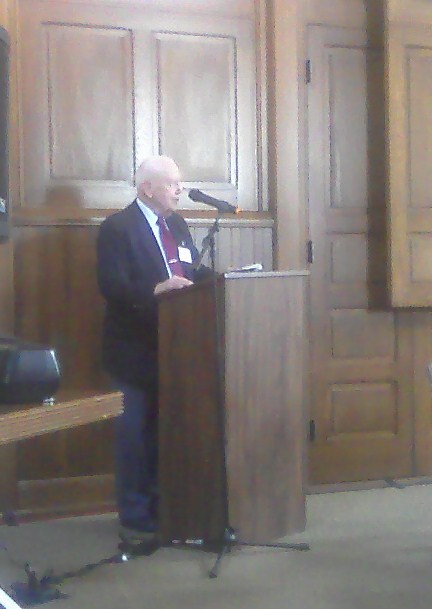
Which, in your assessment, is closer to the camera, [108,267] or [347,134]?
[108,267]

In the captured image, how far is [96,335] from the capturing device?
344 cm

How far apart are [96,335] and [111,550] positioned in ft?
3.25

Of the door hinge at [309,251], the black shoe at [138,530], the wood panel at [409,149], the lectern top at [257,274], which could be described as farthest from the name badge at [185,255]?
the wood panel at [409,149]

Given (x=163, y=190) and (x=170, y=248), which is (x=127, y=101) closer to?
(x=163, y=190)

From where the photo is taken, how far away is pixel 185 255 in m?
3.10

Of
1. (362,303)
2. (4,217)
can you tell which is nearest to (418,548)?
(362,303)

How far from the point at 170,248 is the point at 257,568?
4.09ft

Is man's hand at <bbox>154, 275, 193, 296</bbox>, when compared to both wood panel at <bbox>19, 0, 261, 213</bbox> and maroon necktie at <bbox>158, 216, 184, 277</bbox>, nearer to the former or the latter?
maroon necktie at <bbox>158, 216, 184, 277</bbox>

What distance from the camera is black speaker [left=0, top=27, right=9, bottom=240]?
76.5 inches

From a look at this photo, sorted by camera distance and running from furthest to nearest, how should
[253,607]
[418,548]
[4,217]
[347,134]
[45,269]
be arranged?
1. [347,134]
2. [45,269]
3. [418,548]
4. [253,607]
5. [4,217]

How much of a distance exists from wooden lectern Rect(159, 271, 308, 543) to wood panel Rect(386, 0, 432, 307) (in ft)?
3.46

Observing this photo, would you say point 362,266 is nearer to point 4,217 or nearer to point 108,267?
point 108,267

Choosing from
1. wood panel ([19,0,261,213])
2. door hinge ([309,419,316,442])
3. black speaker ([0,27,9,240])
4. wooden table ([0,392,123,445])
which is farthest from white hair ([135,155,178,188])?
wooden table ([0,392,123,445])

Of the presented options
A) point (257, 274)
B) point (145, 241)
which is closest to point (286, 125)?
point (145, 241)
